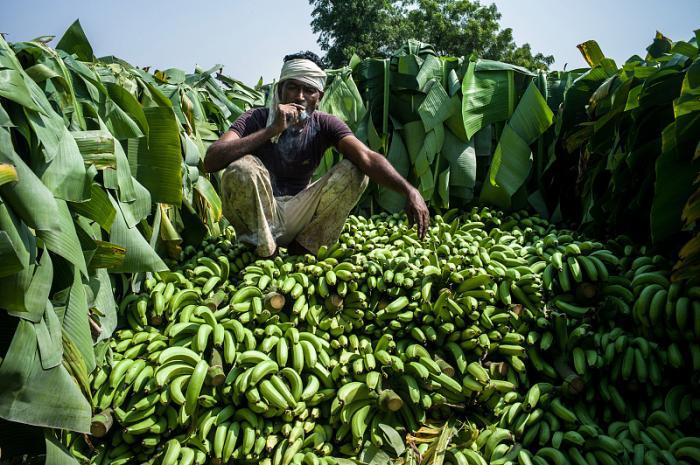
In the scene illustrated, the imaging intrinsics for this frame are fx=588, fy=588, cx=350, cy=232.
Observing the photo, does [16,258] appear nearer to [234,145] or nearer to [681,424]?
[234,145]

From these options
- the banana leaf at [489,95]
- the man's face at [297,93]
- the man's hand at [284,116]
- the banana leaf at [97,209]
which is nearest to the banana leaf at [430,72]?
the banana leaf at [489,95]

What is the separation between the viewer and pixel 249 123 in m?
3.68

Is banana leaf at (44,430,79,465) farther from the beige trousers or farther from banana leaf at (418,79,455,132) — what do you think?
banana leaf at (418,79,455,132)

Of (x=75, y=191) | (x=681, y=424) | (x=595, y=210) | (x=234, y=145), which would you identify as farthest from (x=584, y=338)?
(x=75, y=191)

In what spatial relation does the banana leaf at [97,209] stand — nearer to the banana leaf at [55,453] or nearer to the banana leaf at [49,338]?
the banana leaf at [49,338]

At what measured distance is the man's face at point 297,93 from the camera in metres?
3.52

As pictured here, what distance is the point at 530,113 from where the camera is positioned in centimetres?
459

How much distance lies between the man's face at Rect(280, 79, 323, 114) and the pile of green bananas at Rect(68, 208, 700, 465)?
103cm

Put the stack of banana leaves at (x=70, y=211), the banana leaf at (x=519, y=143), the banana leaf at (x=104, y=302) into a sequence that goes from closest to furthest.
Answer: the stack of banana leaves at (x=70, y=211) → the banana leaf at (x=104, y=302) → the banana leaf at (x=519, y=143)

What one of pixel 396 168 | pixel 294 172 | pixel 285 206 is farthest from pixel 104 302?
pixel 396 168

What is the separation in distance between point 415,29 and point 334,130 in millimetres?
18628

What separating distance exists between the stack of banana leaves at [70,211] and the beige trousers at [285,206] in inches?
14.1

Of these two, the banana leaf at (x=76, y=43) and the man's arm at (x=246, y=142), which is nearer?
the man's arm at (x=246, y=142)

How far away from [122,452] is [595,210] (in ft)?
10.3
